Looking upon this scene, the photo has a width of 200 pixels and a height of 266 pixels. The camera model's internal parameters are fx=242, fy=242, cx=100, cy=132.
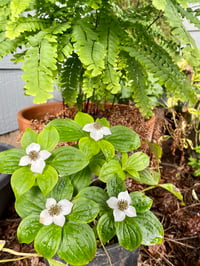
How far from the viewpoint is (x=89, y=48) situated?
86cm

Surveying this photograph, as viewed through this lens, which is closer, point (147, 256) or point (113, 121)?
point (147, 256)

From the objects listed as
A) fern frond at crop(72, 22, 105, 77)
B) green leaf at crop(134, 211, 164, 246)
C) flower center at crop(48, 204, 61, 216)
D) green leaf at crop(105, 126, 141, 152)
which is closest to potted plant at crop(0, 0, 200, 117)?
fern frond at crop(72, 22, 105, 77)

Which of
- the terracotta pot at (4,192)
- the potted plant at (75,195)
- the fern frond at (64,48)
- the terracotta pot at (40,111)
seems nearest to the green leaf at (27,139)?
the potted plant at (75,195)

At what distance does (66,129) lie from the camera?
0.68 metres

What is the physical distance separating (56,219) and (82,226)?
6cm

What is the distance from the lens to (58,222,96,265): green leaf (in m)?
0.55

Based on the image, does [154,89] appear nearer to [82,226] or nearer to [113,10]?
[113,10]

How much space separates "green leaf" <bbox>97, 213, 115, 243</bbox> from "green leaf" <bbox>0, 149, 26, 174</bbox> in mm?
254

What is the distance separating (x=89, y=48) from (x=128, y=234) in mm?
616

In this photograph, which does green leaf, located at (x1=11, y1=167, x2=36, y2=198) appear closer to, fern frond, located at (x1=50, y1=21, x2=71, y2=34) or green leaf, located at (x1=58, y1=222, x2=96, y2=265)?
green leaf, located at (x1=58, y1=222, x2=96, y2=265)

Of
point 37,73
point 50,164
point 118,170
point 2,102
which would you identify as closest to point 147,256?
point 118,170

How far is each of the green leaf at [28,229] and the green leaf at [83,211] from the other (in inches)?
3.3

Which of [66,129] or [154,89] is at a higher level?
[66,129]

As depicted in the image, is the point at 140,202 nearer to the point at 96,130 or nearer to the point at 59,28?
the point at 96,130
